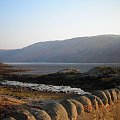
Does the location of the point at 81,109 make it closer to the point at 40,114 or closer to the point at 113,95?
the point at 40,114

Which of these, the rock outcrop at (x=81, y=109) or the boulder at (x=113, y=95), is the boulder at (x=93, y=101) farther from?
the boulder at (x=113, y=95)

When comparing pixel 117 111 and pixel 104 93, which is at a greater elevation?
pixel 104 93

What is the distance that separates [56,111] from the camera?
6309mm

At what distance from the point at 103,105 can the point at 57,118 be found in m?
2.81

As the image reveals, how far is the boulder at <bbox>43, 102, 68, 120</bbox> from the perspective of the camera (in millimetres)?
6215

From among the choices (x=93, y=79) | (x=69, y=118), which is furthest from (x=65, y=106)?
(x=93, y=79)

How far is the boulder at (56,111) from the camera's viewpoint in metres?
6.21

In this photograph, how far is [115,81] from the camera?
149 feet

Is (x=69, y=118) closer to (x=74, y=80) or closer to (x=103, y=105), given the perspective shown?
(x=103, y=105)

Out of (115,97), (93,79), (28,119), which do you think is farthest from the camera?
(93,79)

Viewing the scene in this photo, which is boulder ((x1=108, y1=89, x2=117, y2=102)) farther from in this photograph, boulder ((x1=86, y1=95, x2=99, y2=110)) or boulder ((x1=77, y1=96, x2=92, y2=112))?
boulder ((x1=77, y1=96, x2=92, y2=112))

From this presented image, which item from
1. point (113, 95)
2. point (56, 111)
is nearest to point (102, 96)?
point (113, 95)

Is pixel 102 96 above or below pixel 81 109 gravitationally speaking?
above

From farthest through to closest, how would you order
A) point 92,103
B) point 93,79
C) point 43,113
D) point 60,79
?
1. point 60,79
2. point 93,79
3. point 92,103
4. point 43,113
